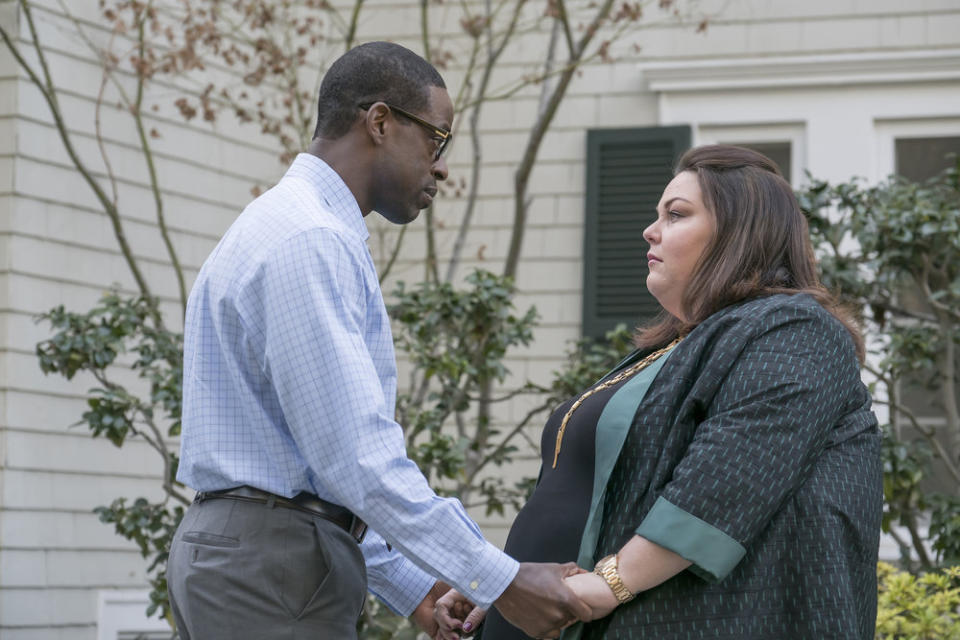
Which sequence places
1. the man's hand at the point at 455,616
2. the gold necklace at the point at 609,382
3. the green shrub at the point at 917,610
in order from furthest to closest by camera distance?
1. the green shrub at the point at 917,610
2. the man's hand at the point at 455,616
3. the gold necklace at the point at 609,382

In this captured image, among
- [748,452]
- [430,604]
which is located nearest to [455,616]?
[430,604]

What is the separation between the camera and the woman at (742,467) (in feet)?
8.43

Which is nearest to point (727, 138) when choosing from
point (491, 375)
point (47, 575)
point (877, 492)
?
point (491, 375)

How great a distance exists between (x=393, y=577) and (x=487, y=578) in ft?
1.94

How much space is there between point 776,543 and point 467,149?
5.26m

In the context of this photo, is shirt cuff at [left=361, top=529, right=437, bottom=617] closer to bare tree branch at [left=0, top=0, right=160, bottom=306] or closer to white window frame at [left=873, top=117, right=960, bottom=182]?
bare tree branch at [left=0, top=0, right=160, bottom=306]

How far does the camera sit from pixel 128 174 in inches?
265

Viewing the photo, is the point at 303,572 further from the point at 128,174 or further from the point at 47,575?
the point at 128,174

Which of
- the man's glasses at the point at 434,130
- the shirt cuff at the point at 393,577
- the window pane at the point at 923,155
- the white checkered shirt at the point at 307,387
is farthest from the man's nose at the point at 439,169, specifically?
the window pane at the point at 923,155

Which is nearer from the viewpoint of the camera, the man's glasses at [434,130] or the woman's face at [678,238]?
the man's glasses at [434,130]

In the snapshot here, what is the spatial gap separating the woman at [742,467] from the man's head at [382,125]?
623 millimetres

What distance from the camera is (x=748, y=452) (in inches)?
101

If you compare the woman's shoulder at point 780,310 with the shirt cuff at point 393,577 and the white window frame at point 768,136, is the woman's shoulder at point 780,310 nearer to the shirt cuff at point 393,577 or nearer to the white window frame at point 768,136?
the shirt cuff at point 393,577

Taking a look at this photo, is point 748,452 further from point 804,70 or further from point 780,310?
point 804,70
